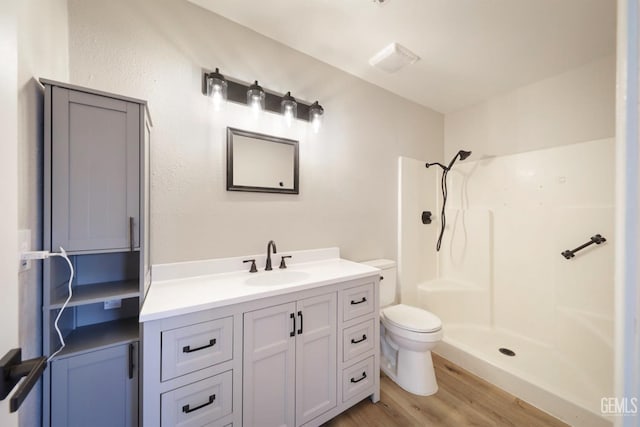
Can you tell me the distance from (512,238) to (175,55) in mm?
3141

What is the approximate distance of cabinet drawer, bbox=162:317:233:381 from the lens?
997 mm

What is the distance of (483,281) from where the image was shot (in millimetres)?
2488

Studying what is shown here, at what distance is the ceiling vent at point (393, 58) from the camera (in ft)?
5.76

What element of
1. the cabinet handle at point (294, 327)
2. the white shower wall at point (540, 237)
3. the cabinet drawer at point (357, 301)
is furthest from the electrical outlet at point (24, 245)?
the white shower wall at point (540, 237)

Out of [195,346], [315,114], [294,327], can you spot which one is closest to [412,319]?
[294,327]

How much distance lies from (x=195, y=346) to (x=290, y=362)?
0.51 m

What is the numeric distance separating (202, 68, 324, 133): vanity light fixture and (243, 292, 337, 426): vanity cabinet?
1300 millimetres

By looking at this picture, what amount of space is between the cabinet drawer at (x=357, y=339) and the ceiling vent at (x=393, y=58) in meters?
1.95

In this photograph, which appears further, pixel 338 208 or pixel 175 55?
pixel 338 208

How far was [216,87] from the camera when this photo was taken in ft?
4.75

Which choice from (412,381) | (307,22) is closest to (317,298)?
(412,381)

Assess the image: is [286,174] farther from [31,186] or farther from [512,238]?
[512,238]

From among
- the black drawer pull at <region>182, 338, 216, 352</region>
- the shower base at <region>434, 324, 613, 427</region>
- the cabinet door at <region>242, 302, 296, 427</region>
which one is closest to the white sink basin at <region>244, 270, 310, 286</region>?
the cabinet door at <region>242, 302, 296, 427</region>

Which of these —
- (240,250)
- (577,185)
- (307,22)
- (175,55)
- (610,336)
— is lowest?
(610,336)
